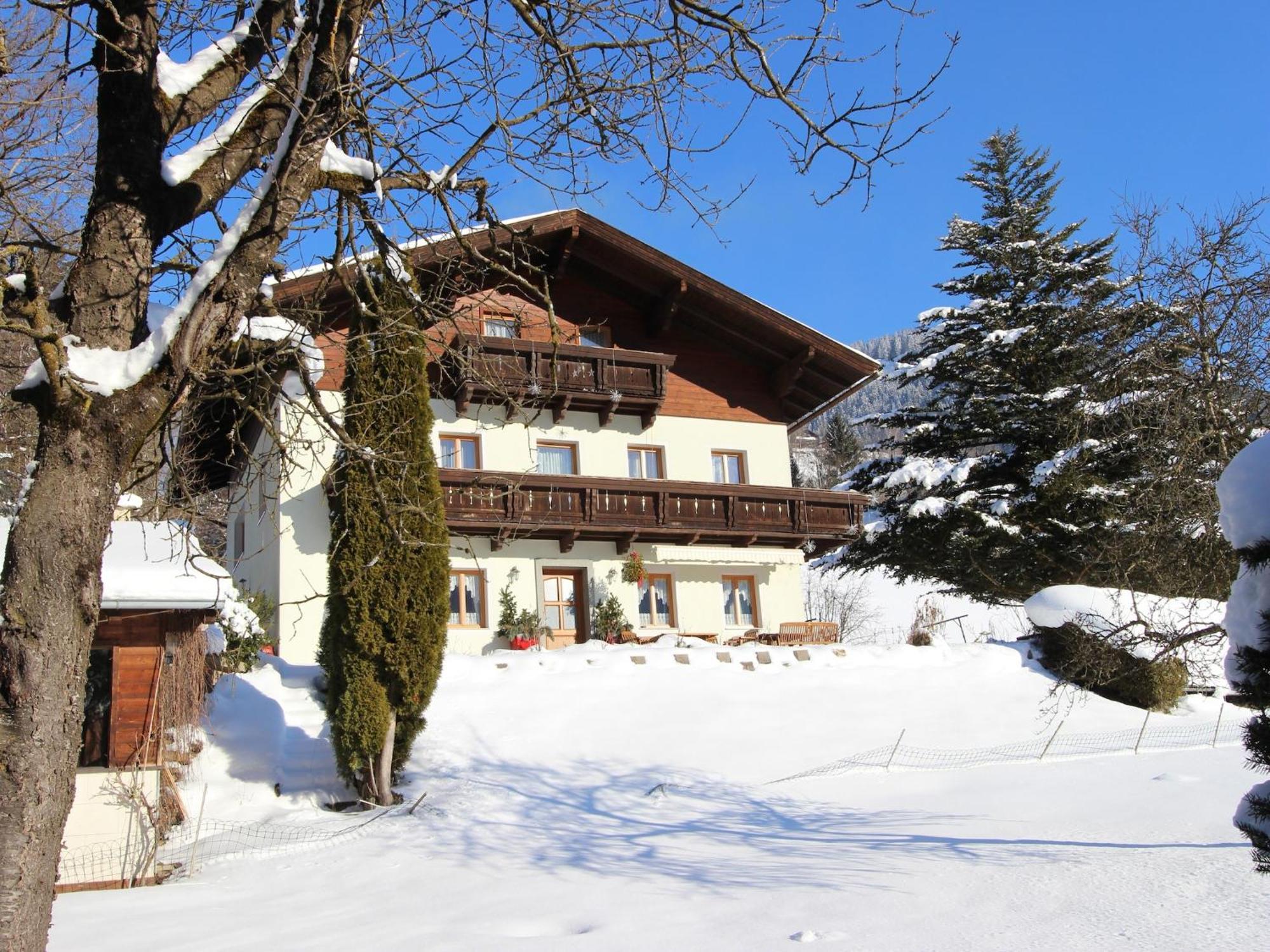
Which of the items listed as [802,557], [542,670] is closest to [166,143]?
[542,670]

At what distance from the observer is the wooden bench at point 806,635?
68.9ft

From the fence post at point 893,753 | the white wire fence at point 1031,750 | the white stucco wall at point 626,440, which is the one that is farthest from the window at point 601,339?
the fence post at point 893,753

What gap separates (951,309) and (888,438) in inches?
156

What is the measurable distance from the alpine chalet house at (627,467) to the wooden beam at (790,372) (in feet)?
Answer: 0.14

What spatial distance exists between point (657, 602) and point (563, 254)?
768 cm

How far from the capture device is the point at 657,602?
2264 cm

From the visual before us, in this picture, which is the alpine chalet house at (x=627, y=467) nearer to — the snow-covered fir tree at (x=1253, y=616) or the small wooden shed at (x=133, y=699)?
the small wooden shed at (x=133, y=699)

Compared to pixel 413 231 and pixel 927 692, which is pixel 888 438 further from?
pixel 413 231

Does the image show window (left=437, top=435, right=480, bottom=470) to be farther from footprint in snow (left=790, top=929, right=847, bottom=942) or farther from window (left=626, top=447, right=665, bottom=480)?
footprint in snow (left=790, top=929, right=847, bottom=942)

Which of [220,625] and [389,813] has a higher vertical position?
[220,625]

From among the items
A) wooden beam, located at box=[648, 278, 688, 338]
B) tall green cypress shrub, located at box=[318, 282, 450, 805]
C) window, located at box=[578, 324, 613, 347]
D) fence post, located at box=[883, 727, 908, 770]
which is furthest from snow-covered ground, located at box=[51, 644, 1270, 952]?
wooden beam, located at box=[648, 278, 688, 338]

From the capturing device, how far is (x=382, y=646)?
12719mm

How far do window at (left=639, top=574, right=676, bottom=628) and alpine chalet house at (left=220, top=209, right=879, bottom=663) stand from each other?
43 millimetres

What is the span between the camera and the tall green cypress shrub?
12.3m
